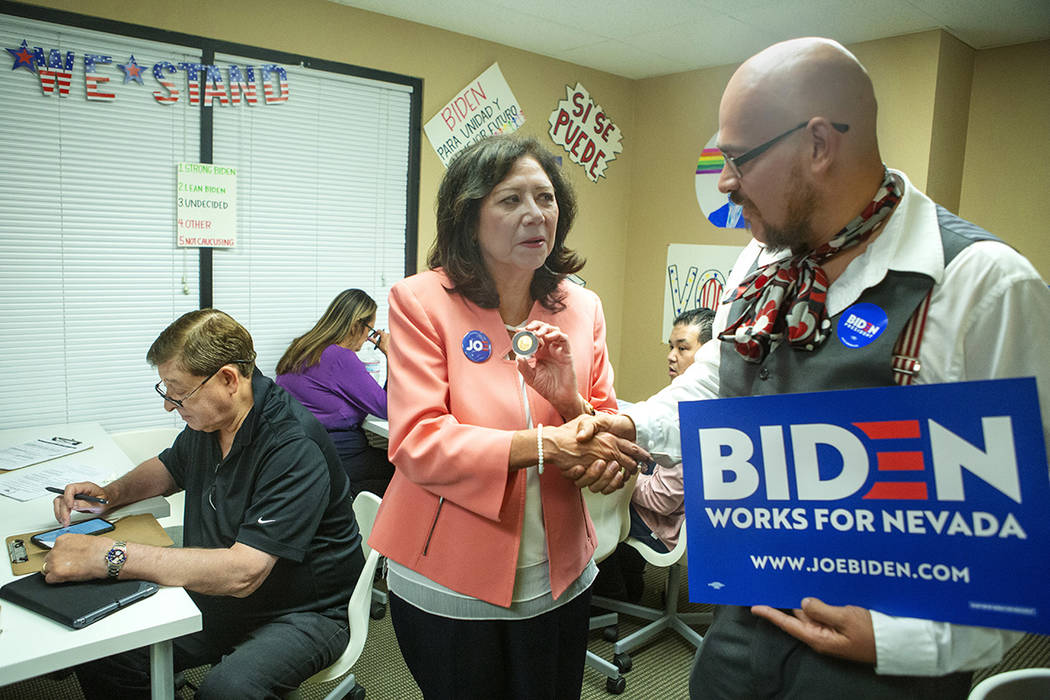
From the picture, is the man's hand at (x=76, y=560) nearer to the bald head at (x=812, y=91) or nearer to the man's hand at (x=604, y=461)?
the man's hand at (x=604, y=461)

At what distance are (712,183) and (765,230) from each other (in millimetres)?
3714

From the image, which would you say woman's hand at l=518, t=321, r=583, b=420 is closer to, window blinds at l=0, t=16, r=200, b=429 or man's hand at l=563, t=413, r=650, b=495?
man's hand at l=563, t=413, r=650, b=495

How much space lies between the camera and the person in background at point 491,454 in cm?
128

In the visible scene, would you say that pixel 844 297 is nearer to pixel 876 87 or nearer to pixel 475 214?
pixel 475 214

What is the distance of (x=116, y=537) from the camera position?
1754 millimetres

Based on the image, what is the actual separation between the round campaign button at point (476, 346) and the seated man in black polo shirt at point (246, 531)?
686 mm

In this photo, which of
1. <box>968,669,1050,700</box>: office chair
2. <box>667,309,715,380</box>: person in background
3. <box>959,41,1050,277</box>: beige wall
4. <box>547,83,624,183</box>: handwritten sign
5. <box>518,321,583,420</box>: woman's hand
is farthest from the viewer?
<box>547,83,624,183</box>: handwritten sign

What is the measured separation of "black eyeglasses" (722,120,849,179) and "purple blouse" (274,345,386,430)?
8.74ft

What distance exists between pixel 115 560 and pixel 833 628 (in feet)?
4.85

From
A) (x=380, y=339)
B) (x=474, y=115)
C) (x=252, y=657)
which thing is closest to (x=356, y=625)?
(x=252, y=657)

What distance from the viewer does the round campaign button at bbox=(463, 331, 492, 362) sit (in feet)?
4.48

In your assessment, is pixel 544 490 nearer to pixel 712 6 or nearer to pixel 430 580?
pixel 430 580

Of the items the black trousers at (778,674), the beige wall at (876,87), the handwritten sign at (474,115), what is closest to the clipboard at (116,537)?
the black trousers at (778,674)

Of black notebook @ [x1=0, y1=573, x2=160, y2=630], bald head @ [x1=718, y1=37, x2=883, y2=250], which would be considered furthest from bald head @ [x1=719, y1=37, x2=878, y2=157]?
black notebook @ [x1=0, y1=573, x2=160, y2=630]
